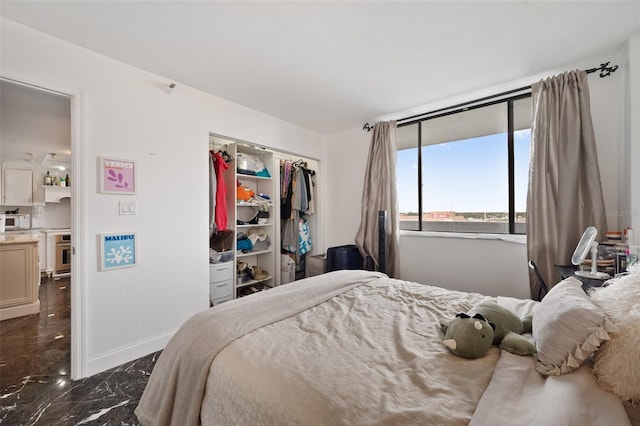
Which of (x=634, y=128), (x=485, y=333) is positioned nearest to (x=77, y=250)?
(x=485, y=333)

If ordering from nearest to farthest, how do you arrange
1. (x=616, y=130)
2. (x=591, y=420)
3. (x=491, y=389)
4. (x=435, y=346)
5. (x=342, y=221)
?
(x=591, y=420), (x=491, y=389), (x=435, y=346), (x=616, y=130), (x=342, y=221)

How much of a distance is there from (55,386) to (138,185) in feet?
4.89

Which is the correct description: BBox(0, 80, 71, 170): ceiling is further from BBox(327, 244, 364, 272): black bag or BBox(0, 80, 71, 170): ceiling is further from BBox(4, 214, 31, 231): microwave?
BBox(327, 244, 364, 272): black bag

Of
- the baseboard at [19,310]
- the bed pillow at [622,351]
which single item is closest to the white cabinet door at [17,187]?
the baseboard at [19,310]

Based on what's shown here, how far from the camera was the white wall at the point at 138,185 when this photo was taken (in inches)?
74.0

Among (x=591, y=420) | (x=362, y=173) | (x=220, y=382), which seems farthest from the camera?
(x=362, y=173)

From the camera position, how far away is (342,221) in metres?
3.91

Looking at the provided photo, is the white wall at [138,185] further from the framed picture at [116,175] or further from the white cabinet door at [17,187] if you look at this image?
the white cabinet door at [17,187]

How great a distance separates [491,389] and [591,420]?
21 centimetres

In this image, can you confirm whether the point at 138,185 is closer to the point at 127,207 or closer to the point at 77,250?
the point at 127,207

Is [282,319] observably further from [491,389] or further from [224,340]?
[491,389]

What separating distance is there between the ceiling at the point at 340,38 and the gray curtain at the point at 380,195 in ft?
2.63

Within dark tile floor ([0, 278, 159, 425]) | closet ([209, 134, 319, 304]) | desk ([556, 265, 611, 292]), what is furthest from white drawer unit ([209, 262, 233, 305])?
desk ([556, 265, 611, 292])

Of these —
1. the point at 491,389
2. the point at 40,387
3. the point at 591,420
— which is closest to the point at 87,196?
the point at 40,387
